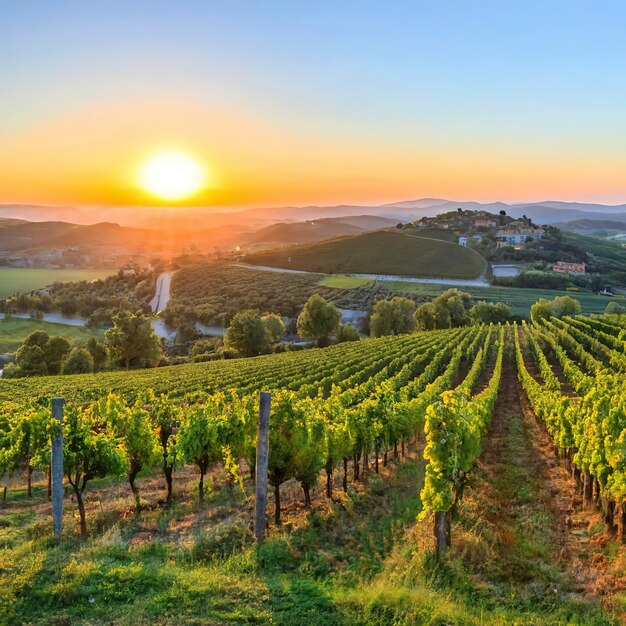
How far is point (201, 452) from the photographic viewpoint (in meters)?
15.3

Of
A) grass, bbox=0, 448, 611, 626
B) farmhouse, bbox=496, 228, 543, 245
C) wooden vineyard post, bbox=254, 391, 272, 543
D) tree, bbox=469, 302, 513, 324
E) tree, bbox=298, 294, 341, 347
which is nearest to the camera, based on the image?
grass, bbox=0, 448, 611, 626

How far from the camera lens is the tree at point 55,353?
61.7 metres

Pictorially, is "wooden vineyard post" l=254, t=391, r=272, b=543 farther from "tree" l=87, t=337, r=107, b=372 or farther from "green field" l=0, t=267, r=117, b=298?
"green field" l=0, t=267, r=117, b=298

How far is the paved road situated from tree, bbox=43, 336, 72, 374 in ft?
191

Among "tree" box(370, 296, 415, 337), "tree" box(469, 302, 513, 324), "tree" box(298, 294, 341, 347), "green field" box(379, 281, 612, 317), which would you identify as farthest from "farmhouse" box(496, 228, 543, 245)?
"tree" box(298, 294, 341, 347)

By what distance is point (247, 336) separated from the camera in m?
69.1

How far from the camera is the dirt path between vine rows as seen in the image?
31.5ft

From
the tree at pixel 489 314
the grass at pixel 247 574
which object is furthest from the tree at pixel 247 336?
the grass at pixel 247 574

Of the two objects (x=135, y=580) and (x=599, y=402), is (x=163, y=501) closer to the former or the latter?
(x=135, y=580)

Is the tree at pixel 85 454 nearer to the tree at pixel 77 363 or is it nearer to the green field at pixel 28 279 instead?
the tree at pixel 77 363

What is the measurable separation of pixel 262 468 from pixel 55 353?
61026 millimetres

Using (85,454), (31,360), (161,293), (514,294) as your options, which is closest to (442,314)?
(514,294)

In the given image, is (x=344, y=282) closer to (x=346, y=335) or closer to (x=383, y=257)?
(x=383, y=257)

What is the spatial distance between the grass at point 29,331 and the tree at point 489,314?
76.2 meters
